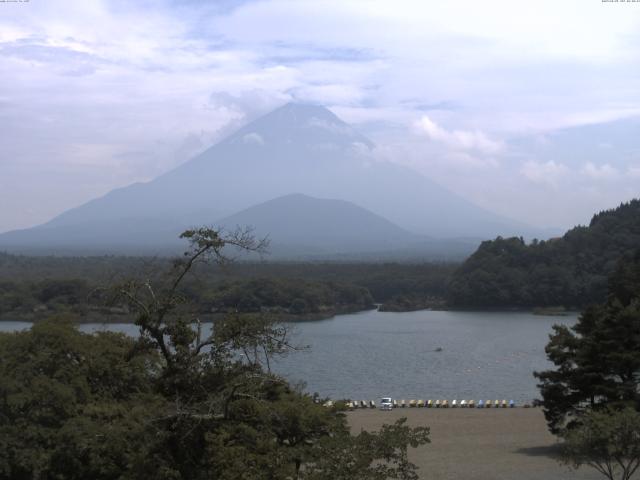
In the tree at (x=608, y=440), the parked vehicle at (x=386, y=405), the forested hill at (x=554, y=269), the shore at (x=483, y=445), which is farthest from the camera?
the forested hill at (x=554, y=269)

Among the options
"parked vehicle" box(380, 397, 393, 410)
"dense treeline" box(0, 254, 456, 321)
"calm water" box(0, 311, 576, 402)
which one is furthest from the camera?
"dense treeline" box(0, 254, 456, 321)

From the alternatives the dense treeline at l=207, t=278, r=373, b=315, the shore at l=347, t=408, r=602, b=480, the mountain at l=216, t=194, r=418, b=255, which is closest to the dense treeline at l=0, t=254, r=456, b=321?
the dense treeline at l=207, t=278, r=373, b=315

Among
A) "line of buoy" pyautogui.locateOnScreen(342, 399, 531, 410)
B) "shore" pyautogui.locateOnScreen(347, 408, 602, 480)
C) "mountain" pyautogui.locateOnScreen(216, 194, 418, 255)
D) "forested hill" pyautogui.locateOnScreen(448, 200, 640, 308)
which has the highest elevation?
"mountain" pyautogui.locateOnScreen(216, 194, 418, 255)

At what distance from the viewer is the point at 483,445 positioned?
45.9ft

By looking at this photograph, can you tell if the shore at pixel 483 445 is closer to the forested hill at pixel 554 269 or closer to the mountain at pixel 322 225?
the forested hill at pixel 554 269

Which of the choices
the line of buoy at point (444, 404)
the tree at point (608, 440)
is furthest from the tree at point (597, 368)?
the line of buoy at point (444, 404)

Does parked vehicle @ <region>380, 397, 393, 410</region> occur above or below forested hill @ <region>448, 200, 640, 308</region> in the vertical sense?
below

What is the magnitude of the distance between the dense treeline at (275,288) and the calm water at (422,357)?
7.95ft

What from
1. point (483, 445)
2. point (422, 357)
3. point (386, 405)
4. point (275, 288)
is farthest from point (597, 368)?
point (275, 288)

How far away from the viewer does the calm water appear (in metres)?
22.6

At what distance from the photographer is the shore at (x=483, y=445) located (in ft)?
37.3

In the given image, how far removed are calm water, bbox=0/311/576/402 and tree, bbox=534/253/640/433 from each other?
527cm

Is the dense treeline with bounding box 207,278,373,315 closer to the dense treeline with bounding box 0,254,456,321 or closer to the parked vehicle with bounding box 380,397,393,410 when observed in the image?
the dense treeline with bounding box 0,254,456,321

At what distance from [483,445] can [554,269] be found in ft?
118
